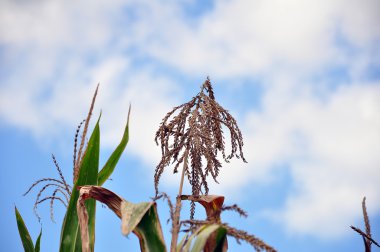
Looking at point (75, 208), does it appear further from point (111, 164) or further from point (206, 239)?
point (206, 239)

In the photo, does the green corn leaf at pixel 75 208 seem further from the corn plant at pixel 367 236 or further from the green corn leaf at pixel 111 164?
the corn plant at pixel 367 236

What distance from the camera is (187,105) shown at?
2504 mm

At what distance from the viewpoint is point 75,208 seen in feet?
9.02

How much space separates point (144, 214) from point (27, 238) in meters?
1.48

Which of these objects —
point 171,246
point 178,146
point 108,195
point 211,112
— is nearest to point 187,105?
point 211,112

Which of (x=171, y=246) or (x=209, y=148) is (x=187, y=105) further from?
(x=171, y=246)

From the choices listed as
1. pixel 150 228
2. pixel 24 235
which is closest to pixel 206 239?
pixel 150 228

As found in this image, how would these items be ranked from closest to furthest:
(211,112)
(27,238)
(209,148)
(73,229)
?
(209,148)
(211,112)
(73,229)
(27,238)

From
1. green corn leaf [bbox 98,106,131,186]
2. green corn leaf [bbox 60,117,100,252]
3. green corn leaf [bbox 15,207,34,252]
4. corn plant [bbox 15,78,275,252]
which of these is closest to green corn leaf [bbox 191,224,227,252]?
corn plant [bbox 15,78,275,252]

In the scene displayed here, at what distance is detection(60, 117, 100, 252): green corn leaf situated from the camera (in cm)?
273

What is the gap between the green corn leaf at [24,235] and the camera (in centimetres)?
316

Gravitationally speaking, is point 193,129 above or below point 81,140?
below

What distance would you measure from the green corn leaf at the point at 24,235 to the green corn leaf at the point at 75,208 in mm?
551

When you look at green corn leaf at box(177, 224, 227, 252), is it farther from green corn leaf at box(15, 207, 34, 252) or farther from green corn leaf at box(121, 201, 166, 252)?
green corn leaf at box(15, 207, 34, 252)
